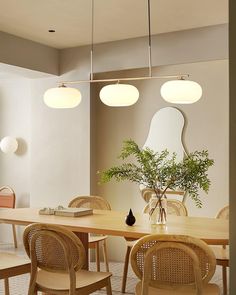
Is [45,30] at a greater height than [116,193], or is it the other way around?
[45,30]

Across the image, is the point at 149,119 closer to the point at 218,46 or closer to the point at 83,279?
the point at 218,46

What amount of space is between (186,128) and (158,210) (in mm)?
2064

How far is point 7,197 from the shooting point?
6.23m

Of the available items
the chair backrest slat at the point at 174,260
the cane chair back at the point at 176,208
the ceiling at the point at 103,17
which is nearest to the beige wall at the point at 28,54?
the ceiling at the point at 103,17

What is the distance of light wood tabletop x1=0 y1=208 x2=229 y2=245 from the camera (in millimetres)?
2910

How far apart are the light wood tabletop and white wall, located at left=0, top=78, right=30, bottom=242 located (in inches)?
100

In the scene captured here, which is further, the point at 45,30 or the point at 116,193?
the point at 116,193

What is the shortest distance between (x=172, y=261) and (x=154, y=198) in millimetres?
863

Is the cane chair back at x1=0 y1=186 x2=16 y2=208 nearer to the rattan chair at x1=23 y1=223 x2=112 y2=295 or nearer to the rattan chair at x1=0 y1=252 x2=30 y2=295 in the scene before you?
the rattan chair at x1=0 y1=252 x2=30 y2=295

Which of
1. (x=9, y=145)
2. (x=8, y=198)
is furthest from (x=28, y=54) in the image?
(x=8, y=198)

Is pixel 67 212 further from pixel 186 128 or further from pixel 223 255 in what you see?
pixel 186 128

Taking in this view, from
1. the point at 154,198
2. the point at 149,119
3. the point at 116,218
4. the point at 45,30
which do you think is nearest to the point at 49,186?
the point at 149,119

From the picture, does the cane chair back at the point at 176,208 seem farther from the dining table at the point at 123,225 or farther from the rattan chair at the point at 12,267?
the rattan chair at the point at 12,267

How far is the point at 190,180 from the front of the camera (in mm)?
3113
